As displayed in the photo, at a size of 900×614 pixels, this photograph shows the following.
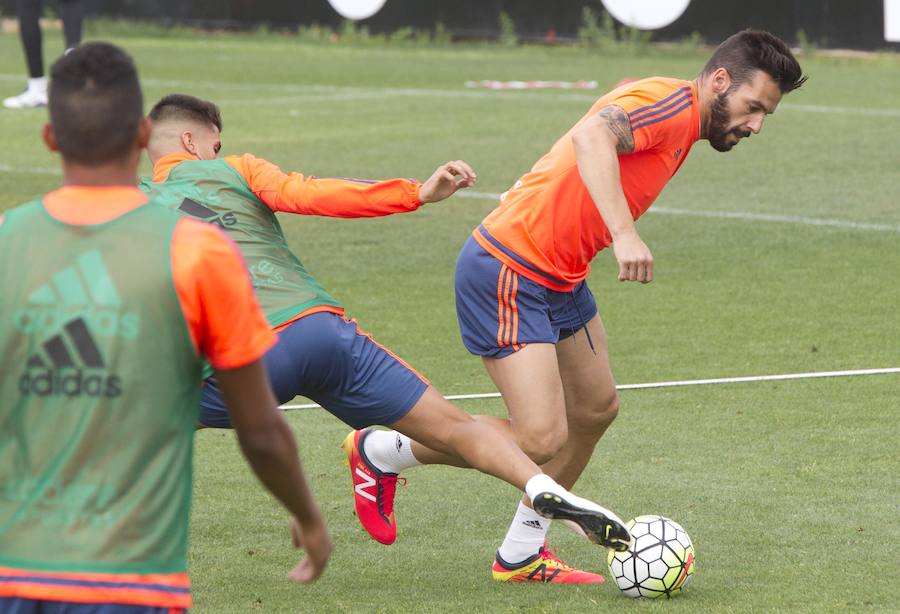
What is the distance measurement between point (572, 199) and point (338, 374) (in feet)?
3.59

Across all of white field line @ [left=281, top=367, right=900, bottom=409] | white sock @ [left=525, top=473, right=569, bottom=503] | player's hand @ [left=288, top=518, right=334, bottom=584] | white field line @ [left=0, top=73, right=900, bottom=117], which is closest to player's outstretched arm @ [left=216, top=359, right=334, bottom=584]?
player's hand @ [left=288, top=518, right=334, bottom=584]

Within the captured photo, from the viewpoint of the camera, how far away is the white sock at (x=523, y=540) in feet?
18.9

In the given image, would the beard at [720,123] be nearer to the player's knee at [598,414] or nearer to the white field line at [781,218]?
the player's knee at [598,414]

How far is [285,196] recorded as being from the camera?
5.45 metres

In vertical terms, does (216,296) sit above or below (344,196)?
above

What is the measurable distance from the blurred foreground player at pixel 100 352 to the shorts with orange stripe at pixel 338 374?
6.83ft

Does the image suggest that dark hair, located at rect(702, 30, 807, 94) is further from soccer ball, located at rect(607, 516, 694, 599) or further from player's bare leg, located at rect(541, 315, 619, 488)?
soccer ball, located at rect(607, 516, 694, 599)

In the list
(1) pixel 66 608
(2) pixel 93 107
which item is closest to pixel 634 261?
(2) pixel 93 107

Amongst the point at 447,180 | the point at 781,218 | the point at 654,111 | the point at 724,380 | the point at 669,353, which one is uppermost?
the point at 654,111

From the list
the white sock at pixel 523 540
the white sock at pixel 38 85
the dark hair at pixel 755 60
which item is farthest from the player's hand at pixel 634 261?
the white sock at pixel 38 85

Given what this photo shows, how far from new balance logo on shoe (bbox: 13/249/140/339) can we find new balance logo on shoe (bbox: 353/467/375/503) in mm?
2961

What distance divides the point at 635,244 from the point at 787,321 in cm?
488

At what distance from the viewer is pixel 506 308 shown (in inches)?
229

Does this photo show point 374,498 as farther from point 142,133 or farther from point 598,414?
point 142,133
